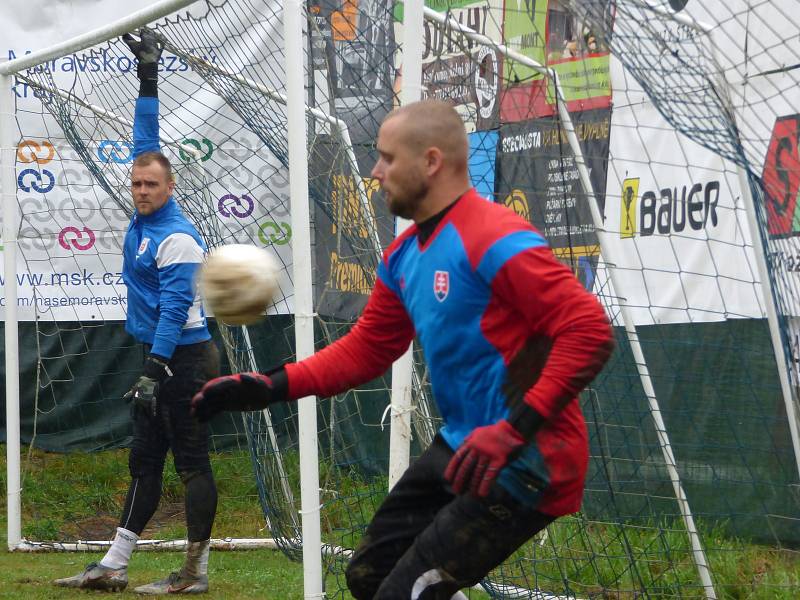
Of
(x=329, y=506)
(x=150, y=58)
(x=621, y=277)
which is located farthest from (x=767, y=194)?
(x=150, y=58)

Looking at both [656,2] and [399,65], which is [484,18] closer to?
[399,65]

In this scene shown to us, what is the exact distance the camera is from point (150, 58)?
21.6ft

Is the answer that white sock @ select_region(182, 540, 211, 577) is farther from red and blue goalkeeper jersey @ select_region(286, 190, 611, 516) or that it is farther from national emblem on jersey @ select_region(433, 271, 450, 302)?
national emblem on jersey @ select_region(433, 271, 450, 302)

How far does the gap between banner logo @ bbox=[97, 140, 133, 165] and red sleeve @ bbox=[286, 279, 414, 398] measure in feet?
16.1

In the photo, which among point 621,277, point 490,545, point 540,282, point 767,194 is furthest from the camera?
point 621,277

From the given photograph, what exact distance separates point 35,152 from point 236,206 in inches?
85.8

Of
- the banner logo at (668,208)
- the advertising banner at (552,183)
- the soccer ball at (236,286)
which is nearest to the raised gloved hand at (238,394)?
the soccer ball at (236,286)

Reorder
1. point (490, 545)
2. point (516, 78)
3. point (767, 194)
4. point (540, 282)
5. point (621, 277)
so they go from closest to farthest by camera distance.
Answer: point (540, 282) → point (490, 545) → point (767, 194) → point (516, 78) → point (621, 277)

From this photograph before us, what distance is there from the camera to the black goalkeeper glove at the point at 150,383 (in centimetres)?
610

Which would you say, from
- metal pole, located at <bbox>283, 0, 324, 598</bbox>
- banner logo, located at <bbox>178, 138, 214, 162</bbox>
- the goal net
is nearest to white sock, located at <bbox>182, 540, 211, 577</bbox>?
the goal net

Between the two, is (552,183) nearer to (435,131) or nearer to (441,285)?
(435,131)

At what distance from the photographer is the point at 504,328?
135 inches

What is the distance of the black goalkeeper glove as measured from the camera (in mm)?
6098

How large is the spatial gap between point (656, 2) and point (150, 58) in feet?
9.39
